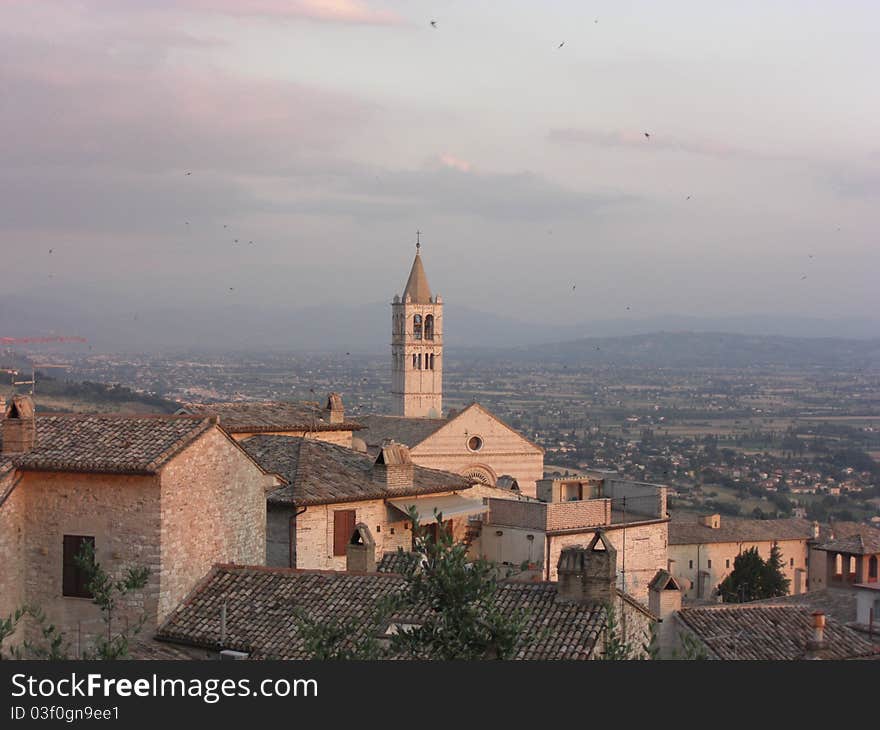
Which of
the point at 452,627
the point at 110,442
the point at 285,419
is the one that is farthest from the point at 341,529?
the point at 452,627

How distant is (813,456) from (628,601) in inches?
4588

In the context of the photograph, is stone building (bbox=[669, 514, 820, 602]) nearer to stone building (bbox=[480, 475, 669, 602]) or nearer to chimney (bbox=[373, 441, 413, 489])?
stone building (bbox=[480, 475, 669, 602])

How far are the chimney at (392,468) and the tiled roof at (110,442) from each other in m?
6.52

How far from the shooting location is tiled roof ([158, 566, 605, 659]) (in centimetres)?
1525

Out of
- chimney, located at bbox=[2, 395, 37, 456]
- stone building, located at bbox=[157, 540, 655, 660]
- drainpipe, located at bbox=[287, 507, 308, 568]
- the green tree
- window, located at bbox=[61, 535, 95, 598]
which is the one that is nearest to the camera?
the green tree

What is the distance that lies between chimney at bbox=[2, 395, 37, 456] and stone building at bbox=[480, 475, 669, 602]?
39.3 feet

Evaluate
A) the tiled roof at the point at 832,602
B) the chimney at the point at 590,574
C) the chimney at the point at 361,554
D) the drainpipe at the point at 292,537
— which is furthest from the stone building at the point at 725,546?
the chimney at the point at 590,574

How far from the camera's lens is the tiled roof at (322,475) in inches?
880

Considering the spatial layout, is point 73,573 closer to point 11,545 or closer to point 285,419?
point 11,545

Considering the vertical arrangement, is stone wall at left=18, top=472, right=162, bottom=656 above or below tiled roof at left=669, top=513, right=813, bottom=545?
above

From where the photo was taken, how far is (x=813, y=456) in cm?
12756

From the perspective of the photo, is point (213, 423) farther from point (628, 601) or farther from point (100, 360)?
point (100, 360)

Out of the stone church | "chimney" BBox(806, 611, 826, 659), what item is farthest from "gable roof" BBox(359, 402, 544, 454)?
"chimney" BBox(806, 611, 826, 659)

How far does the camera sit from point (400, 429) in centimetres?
5334
